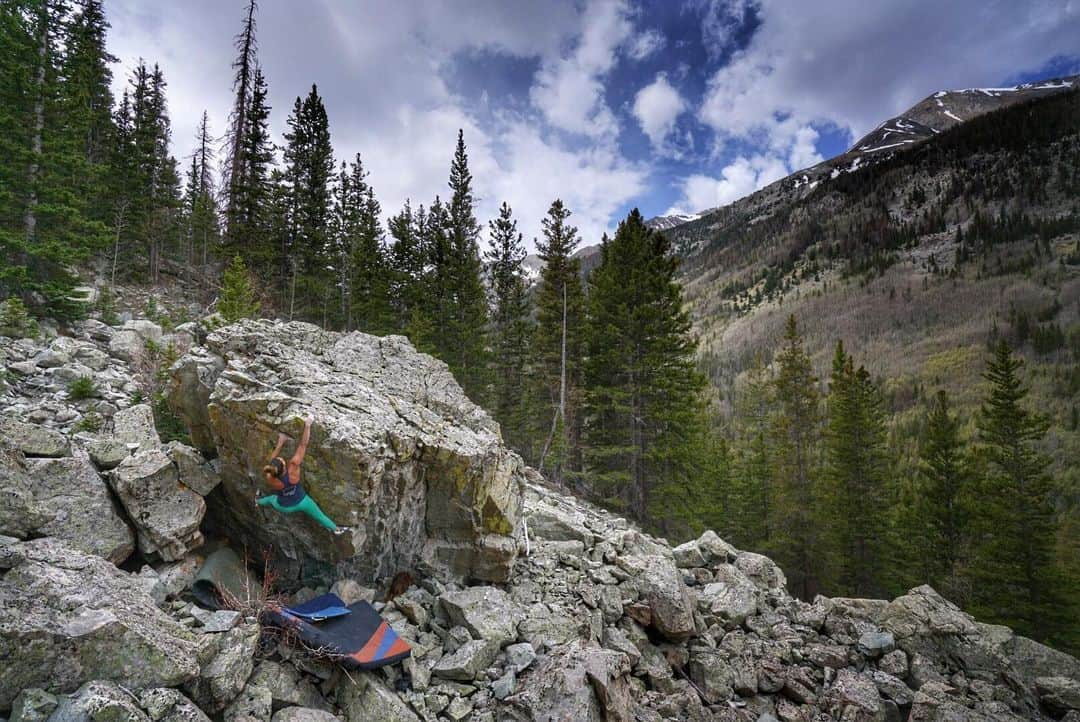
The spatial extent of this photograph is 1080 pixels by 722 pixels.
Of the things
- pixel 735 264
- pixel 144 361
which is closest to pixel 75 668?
pixel 144 361

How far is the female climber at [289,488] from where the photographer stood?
546 cm

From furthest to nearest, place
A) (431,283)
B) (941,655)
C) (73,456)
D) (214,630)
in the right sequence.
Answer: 1. (431,283)
2. (941,655)
3. (73,456)
4. (214,630)

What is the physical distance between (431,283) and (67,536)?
22.0 m

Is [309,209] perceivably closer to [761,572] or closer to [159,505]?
[159,505]

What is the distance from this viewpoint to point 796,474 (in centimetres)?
2527

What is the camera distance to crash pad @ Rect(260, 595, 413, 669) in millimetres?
4777

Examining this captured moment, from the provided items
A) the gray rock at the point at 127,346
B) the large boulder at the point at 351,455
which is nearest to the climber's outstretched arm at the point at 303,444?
the large boulder at the point at 351,455

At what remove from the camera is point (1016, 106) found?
12150 cm

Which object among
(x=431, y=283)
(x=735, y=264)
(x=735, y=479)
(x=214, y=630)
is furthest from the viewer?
(x=735, y=264)

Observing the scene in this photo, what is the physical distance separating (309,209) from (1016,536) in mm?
39378

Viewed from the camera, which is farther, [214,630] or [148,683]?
[214,630]

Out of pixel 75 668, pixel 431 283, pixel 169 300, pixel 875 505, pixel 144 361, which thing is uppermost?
pixel 431 283

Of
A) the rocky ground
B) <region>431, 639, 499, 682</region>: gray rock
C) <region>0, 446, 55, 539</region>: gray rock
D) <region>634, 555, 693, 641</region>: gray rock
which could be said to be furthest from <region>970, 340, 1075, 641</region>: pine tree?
<region>0, 446, 55, 539</region>: gray rock

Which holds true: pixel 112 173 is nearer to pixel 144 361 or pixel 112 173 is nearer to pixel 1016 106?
pixel 144 361
